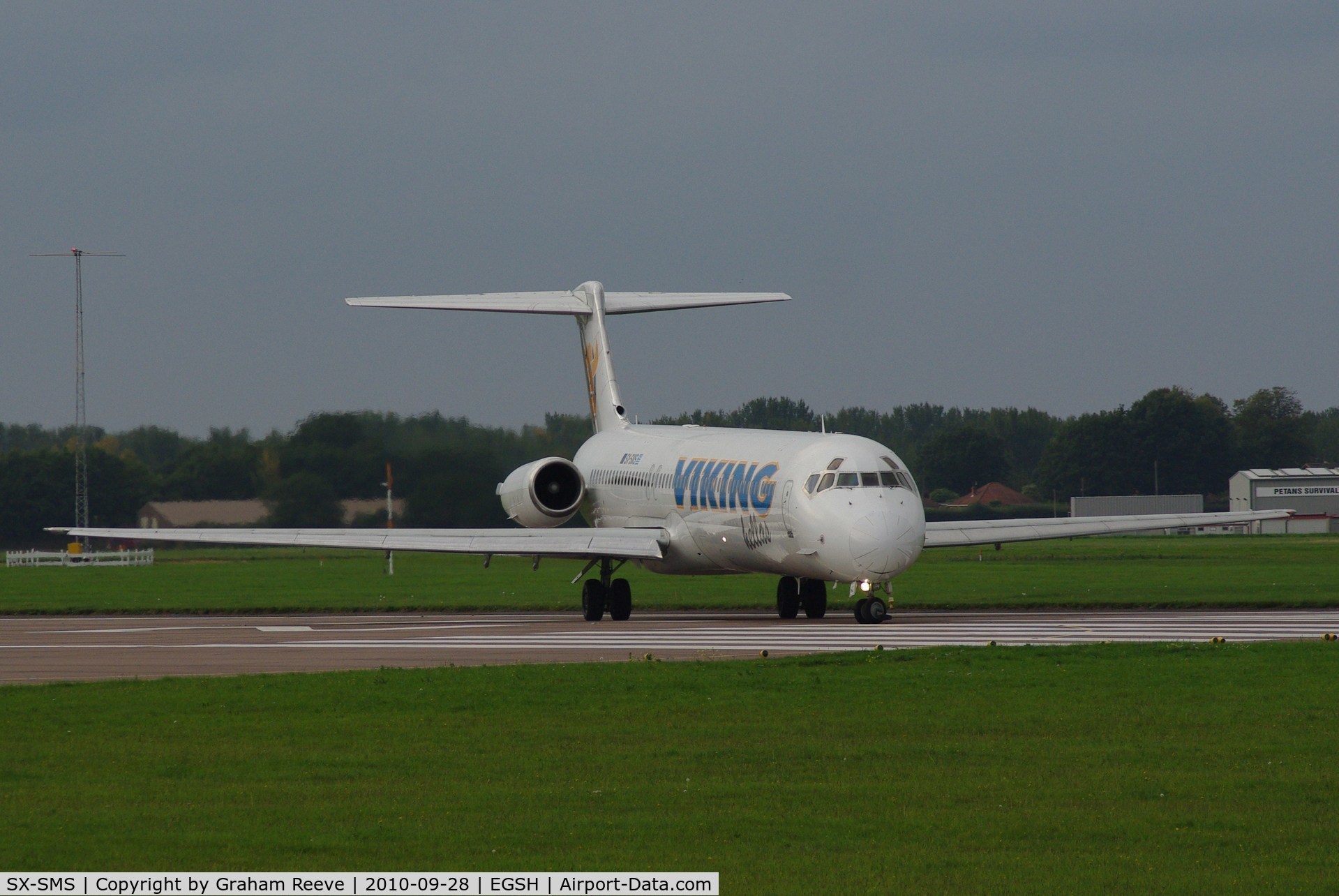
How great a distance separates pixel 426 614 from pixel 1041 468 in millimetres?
87455

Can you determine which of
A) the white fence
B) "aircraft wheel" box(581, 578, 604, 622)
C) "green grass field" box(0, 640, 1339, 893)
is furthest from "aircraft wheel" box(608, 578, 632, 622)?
the white fence

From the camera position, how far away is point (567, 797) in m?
10.2

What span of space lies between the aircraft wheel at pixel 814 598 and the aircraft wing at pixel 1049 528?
2.05 metres

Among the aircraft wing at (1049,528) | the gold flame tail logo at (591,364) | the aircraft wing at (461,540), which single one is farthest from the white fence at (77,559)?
the aircraft wing at (1049,528)

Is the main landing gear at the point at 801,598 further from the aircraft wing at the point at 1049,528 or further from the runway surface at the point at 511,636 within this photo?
the aircraft wing at the point at 1049,528

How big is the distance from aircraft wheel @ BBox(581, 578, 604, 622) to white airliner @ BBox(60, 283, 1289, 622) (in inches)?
1.0

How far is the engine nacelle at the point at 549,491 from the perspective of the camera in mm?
36031

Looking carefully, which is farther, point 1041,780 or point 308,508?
point 308,508

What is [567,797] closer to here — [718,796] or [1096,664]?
[718,796]

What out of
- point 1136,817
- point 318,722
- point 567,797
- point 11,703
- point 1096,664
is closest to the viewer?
point 1136,817

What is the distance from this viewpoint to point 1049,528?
30.7 meters

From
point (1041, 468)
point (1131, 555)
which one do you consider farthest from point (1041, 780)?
point (1041, 468)

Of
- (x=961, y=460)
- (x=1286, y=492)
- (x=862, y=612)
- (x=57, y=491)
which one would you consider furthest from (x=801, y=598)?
(x=1286, y=492)

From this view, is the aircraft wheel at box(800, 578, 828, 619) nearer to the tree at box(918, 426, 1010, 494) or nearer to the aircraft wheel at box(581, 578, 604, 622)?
the aircraft wheel at box(581, 578, 604, 622)
